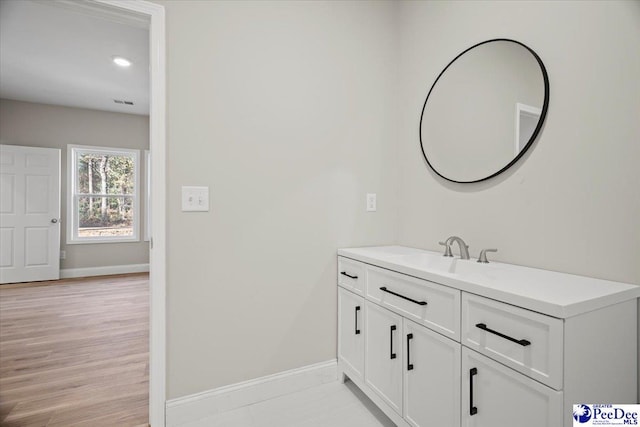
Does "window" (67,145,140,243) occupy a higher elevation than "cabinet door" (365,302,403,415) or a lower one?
higher

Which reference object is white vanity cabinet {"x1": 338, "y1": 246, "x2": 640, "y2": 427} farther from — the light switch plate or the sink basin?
the light switch plate

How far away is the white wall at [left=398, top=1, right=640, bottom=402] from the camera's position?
1151 millimetres

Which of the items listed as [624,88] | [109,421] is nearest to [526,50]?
[624,88]

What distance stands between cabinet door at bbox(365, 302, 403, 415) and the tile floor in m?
0.16

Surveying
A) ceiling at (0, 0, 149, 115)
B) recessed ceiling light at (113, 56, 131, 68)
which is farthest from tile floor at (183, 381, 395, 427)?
recessed ceiling light at (113, 56, 131, 68)

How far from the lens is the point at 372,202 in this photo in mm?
2154

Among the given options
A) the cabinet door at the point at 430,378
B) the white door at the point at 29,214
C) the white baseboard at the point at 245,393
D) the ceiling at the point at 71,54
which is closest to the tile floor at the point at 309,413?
the white baseboard at the point at 245,393

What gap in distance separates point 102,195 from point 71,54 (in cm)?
263

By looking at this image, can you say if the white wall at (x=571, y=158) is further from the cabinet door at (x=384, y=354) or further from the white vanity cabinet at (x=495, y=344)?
the cabinet door at (x=384, y=354)

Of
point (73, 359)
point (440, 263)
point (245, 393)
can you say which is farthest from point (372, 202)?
point (73, 359)

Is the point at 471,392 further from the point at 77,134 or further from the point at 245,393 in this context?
the point at 77,134

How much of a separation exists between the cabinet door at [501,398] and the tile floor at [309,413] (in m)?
0.65

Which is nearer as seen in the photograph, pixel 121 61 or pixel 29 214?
pixel 121 61

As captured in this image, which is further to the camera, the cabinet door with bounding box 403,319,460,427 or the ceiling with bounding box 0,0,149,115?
the ceiling with bounding box 0,0,149,115
